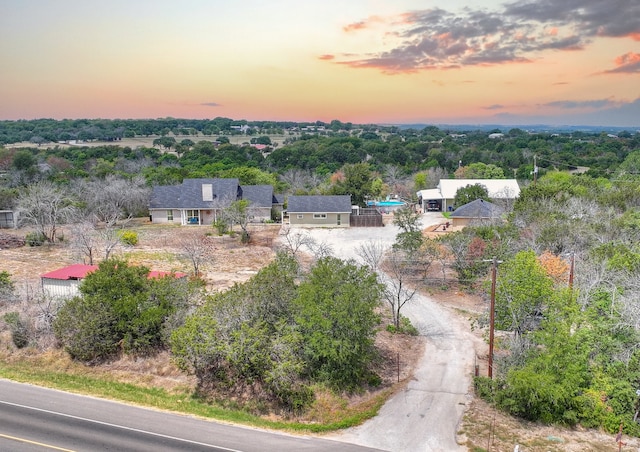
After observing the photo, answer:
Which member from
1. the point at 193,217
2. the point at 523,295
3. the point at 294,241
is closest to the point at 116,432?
the point at 523,295

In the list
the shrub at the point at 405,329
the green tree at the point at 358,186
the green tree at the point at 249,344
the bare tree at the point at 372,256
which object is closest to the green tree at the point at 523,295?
the shrub at the point at 405,329

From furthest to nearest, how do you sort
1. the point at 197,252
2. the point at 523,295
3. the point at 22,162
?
1. the point at 22,162
2. the point at 197,252
3. the point at 523,295

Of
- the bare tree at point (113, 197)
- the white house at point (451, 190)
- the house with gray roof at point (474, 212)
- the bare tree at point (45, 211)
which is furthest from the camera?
the white house at point (451, 190)

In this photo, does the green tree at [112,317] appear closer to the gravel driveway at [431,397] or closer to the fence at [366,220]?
the gravel driveway at [431,397]

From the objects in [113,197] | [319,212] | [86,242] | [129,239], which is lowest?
[129,239]

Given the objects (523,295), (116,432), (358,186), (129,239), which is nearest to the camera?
(116,432)

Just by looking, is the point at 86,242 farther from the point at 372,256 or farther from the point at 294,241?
the point at 372,256

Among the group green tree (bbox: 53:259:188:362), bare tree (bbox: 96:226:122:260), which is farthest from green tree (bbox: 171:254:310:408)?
bare tree (bbox: 96:226:122:260)
